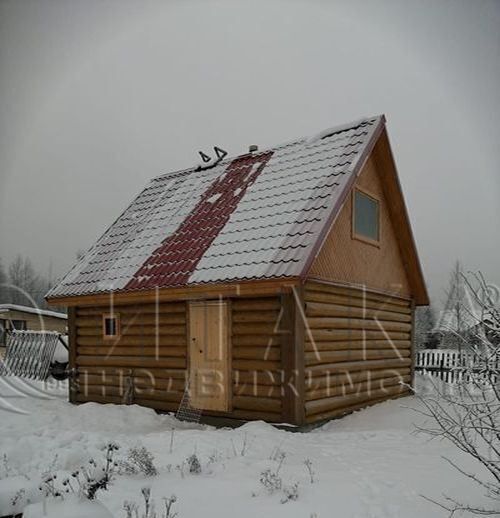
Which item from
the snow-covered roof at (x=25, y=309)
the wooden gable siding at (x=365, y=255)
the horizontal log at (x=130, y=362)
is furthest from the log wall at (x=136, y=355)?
the snow-covered roof at (x=25, y=309)

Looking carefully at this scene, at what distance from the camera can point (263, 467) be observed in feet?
15.9

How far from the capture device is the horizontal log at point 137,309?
8742mm

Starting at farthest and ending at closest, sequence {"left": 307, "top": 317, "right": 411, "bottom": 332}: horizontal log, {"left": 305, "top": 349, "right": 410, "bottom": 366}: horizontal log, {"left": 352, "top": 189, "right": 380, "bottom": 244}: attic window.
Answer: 1. {"left": 352, "top": 189, "right": 380, "bottom": 244}: attic window
2. {"left": 307, "top": 317, "right": 411, "bottom": 332}: horizontal log
3. {"left": 305, "top": 349, "right": 410, "bottom": 366}: horizontal log

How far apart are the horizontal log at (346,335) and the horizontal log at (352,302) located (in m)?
0.47

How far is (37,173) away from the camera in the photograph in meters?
5.35

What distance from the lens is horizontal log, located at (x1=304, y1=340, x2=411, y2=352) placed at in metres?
7.77

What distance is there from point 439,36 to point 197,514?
3.79m

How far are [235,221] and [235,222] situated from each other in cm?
4

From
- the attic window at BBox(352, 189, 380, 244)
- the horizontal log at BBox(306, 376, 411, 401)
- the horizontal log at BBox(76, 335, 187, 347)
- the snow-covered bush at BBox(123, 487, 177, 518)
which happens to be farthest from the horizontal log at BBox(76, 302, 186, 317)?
the snow-covered bush at BBox(123, 487, 177, 518)

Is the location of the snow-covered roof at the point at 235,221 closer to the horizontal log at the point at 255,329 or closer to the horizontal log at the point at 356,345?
the horizontal log at the point at 255,329

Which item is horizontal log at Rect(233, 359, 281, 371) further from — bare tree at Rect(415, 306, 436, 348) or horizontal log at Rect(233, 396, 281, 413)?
bare tree at Rect(415, 306, 436, 348)

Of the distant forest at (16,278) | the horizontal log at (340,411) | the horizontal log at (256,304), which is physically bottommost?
the horizontal log at (340,411)

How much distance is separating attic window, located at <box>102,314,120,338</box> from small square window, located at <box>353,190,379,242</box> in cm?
484

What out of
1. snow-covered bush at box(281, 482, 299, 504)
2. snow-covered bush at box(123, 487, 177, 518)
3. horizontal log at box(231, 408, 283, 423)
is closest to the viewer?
snow-covered bush at box(123, 487, 177, 518)
